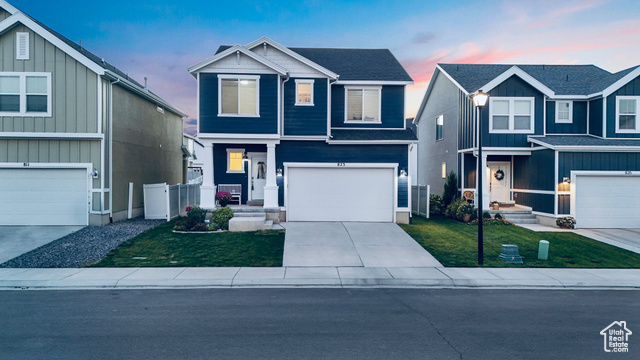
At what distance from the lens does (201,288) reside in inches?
345

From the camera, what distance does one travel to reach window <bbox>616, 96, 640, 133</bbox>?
18891 millimetres

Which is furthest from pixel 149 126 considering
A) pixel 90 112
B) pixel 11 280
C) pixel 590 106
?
pixel 590 106

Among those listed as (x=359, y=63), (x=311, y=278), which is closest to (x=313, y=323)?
(x=311, y=278)

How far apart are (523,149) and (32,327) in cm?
1983

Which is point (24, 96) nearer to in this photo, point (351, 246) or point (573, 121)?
point (351, 246)

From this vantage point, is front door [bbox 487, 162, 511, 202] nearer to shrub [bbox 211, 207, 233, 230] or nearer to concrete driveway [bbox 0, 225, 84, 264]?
shrub [bbox 211, 207, 233, 230]

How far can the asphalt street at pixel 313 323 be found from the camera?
18.3 feet

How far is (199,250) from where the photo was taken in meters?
12.0

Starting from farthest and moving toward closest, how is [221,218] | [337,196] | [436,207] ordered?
[436,207] → [337,196] → [221,218]

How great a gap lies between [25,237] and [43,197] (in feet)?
8.19

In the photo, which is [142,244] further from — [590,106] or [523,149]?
[590,106]

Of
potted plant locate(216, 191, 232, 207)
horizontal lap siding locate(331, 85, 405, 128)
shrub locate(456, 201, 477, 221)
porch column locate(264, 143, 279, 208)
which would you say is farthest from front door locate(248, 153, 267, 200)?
shrub locate(456, 201, 477, 221)

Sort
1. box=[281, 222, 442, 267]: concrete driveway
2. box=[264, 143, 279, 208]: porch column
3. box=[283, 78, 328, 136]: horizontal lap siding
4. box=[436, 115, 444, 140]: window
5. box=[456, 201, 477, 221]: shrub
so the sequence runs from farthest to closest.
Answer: box=[436, 115, 444, 140]: window → box=[456, 201, 477, 221]: shrub → box=[283, 78, 328, 136]: horizontal lap siding → box=[264, 143, 279, 208]: porch column → box=[281, 222, 442, 267]: concrete driveway

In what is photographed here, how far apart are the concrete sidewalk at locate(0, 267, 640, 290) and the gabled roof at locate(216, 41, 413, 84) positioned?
10.9 meters
